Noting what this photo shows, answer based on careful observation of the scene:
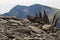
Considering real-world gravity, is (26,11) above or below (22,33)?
above

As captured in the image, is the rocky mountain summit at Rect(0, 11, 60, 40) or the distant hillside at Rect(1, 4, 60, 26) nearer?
the rocky mountain summit at Rect(0, 11, 60, 40)

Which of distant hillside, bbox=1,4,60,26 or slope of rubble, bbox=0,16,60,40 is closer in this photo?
slope of rubble, bbox=0,16,60,40

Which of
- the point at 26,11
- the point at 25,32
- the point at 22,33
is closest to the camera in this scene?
the point at 22,33

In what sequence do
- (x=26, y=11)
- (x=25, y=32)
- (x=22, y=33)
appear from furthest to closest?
(x=26, y=11), (x=25, y=32), (x=22, y=33)

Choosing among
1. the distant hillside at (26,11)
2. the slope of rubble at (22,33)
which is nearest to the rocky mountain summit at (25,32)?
the slope of rubble at (22,33)

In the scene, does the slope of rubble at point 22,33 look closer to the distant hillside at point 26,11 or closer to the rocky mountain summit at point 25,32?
the rocky mountain summit at point 25,32

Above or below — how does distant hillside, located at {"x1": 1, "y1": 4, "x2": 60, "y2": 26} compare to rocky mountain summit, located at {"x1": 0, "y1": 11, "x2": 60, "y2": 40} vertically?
above

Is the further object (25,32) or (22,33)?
(25,32)

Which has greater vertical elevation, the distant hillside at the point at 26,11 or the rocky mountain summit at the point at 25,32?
the distant hillside at the point at 26,11

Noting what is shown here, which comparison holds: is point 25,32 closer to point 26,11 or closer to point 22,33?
point 22,33

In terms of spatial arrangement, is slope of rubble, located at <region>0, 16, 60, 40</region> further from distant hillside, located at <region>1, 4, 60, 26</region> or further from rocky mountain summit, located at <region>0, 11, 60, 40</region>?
distant hillside, located at <region>1, 4, 60, 26</region>

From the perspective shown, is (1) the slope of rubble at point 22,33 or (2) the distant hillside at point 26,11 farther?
(2) the distant hillside at point 26,11

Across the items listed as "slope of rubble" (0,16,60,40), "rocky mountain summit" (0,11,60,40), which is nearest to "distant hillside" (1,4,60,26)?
"rocky mountain summit" (0,11,60,40)

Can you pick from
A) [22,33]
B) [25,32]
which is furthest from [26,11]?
[22,33]
